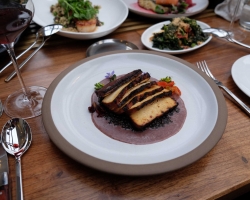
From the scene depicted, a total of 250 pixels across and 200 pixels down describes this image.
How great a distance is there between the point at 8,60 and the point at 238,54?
1368 mm

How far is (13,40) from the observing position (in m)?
1.00

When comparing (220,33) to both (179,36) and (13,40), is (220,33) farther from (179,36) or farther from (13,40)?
(13,40)

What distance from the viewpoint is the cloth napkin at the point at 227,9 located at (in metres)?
1.91

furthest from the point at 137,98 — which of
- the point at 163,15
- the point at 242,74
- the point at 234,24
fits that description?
the point at 234,24

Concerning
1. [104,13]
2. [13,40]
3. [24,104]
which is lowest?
[24,104]

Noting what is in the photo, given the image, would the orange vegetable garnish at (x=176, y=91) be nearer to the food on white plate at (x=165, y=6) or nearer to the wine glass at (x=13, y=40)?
the wine glass at (x=13, y=40)

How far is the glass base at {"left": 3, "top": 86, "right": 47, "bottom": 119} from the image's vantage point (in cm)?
108

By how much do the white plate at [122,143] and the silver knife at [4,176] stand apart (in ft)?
0.57

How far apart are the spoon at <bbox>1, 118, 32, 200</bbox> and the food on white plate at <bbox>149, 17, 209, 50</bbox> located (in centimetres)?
94

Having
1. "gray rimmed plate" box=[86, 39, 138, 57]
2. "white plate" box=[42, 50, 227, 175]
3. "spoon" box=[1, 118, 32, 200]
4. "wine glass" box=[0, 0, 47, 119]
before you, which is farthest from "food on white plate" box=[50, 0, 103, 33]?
"spoon" box=[1, 118, 32, 200]

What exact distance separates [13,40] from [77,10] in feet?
2.53

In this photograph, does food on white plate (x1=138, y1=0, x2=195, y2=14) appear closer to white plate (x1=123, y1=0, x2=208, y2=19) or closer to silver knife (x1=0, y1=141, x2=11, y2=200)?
white plate (x1=123, y1=0, x2=208, y2=19)

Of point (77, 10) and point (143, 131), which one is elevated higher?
point (77, 10)

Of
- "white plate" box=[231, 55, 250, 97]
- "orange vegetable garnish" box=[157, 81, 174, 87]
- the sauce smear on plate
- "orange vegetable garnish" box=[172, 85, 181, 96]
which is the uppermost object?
"white plate" box=[231, 55, 250, 97]
